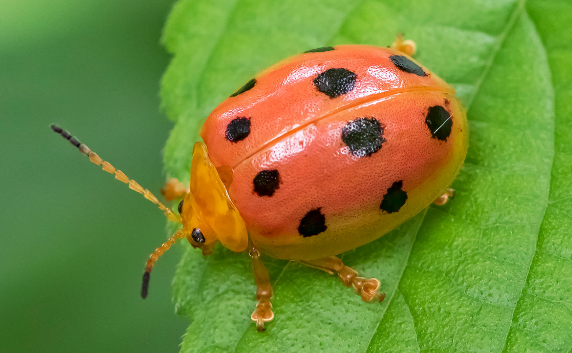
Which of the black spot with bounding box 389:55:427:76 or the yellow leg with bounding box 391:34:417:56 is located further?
the yellow leg with bounding box 391:34:417:56

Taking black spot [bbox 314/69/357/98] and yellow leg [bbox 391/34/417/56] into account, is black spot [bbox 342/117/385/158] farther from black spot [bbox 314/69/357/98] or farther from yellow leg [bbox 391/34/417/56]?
yellow leg [bbox 391/34/417/56]

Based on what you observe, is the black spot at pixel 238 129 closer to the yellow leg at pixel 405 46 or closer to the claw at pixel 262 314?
the claw at pixel 262 314

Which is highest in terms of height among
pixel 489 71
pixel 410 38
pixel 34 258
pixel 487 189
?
pixel 410 38

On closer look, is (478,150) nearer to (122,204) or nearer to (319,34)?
(319,34)

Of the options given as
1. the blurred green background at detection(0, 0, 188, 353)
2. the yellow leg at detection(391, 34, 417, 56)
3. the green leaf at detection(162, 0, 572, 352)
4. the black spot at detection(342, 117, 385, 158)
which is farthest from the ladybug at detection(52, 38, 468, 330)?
the blurred green background at detection(0, 0, 188, 353)

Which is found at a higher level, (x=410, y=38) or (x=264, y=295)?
(x=410, y=38)

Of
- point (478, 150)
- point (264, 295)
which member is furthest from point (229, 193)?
point (478, 150)

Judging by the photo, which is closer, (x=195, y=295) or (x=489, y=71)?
(x=195, y=295)
